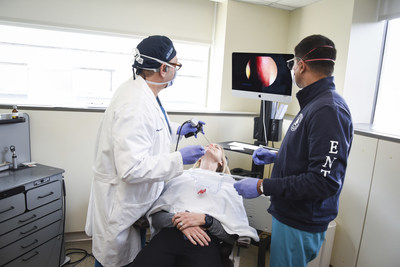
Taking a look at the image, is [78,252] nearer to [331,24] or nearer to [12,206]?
[12,206]

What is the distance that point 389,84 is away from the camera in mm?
2510

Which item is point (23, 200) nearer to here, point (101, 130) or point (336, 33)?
point (101, 130)

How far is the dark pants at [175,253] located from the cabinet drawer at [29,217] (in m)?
0.91

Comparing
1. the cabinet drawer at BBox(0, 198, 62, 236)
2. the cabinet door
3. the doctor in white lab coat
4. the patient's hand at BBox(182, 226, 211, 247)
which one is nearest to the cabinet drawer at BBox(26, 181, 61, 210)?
the cabinet drawer at BBox(0, 198, 62, 236)

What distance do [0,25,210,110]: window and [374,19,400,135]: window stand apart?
6.31ft

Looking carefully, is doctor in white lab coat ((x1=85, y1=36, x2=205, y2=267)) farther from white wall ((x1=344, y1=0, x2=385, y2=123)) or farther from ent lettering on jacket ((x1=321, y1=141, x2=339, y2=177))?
white wall ((x1=344, y1=0, x2=385, y2=123))

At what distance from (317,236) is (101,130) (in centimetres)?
121

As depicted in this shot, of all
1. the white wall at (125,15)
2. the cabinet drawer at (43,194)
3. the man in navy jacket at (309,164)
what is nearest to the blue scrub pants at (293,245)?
the man in navy jacket at (309,164)

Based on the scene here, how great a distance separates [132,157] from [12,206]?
108 cm

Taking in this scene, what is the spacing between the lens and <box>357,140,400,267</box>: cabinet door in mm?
1787

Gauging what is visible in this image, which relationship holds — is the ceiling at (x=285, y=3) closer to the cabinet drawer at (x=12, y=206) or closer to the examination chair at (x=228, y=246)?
the examination chair at (x=228, y=246)

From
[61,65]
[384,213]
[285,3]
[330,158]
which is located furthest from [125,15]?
[384,213]

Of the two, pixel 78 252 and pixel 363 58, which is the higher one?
pixel 363 58

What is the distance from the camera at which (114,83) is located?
3070mm
